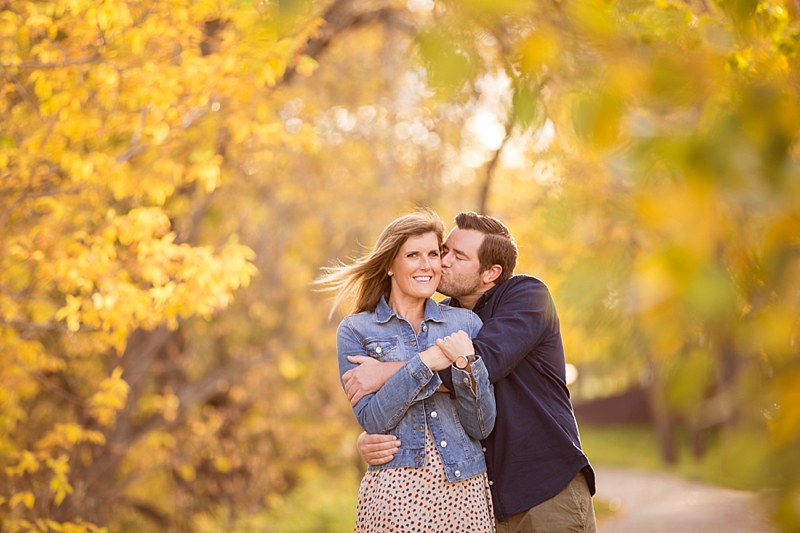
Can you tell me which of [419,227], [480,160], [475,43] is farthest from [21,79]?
[480,160]

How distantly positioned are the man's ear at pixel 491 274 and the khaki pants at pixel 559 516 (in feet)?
3.26

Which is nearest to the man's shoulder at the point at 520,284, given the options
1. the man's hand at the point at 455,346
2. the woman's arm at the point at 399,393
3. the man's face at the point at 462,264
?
the man's face at the point at 462,264

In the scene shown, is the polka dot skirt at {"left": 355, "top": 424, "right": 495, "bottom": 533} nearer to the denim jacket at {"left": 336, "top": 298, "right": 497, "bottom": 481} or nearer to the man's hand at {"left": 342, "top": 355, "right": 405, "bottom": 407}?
the denim jacket at {"left": 336, "top": 298, "right": 497, "bottom": 481}

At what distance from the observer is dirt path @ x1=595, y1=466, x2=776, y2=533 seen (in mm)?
10029

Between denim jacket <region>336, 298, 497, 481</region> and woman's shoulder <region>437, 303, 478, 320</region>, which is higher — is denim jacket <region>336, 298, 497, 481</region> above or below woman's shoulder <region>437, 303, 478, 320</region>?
below

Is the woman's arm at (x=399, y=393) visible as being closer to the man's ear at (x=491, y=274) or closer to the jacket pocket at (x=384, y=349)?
the jacket pocket at (x=384, y=349)

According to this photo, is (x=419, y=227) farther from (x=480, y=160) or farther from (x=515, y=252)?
(x=480, y=160)

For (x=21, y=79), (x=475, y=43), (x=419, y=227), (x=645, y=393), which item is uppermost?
(x=21, y=79)

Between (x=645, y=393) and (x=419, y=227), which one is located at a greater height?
(x=419, y=227)

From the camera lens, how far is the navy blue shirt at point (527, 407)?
128 inches

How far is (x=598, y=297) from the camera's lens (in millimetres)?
1331

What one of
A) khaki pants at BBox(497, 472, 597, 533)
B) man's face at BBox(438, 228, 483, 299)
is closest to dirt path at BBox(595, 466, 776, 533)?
khaki pants at BBox(497, 472, 597, 533)

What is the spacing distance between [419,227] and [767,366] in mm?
2343

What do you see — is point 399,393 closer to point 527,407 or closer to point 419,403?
point 419,403
